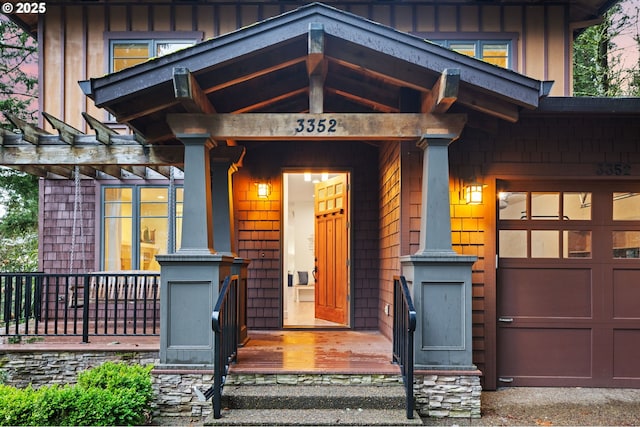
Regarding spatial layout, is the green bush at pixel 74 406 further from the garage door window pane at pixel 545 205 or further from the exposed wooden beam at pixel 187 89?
the garage door window pane at pixel 545 205

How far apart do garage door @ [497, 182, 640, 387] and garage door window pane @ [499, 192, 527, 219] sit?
1cm

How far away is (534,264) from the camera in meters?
5.66

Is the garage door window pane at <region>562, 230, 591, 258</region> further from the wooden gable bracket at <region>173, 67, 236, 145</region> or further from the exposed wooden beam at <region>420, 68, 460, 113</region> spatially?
the wooden gable bracket at <region>173, 67, 236, 145</region>

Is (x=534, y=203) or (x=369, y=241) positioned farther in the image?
(x=369, y=241)

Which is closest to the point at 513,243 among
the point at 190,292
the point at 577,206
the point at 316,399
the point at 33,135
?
the point at 577,206

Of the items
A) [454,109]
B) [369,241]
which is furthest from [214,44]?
[369,241]

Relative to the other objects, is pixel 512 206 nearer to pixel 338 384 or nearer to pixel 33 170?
pixel 338 384

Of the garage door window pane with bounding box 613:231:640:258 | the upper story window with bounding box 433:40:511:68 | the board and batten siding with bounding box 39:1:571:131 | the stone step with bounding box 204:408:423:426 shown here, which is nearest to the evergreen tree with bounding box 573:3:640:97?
the board and batten siding with bounding box 39:1:571:131

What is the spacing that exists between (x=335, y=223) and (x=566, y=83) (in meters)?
4.18

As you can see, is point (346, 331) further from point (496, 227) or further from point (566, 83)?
point (566, 83)

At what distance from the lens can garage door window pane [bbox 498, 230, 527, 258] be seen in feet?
18.6

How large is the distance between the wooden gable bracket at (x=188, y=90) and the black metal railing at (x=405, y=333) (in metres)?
2.49

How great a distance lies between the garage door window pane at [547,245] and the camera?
18.6 feet

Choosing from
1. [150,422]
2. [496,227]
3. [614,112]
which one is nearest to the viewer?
[150,422]
